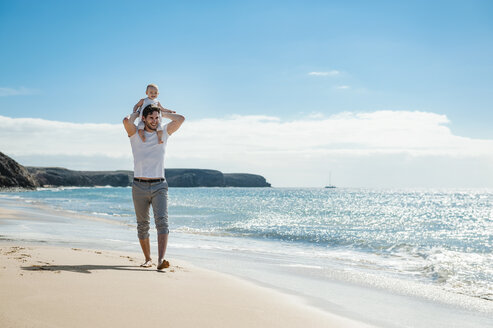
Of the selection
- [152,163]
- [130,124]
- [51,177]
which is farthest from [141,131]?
[51,177]

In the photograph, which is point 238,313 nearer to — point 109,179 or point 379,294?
point 379,294

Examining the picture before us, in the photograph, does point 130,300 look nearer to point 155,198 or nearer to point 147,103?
point 155,198

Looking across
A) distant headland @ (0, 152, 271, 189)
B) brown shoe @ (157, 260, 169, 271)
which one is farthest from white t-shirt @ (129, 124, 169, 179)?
distant headland @ (0, 152, 271, 189)

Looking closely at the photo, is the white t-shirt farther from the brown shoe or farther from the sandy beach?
the sandy beach

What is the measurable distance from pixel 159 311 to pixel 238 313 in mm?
602

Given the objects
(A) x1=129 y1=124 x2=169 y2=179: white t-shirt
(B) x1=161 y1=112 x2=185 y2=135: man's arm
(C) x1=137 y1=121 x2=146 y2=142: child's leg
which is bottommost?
(A) x1=129 y1=124 x2=169 y2=179: white t-shirt

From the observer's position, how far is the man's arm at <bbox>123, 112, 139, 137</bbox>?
186 inches

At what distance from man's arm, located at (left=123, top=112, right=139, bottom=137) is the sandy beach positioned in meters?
1.58

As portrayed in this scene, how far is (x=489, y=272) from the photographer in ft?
25.8

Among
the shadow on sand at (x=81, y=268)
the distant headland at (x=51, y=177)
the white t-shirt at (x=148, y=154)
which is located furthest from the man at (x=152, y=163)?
the distant headland at (x=51, y=177)

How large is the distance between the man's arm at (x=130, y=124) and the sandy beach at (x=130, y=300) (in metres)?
1.58

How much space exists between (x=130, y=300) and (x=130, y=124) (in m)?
2.31

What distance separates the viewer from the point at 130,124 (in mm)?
4734

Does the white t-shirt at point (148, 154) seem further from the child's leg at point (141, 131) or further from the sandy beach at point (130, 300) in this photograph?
the sandy beach at point (130, 300)
